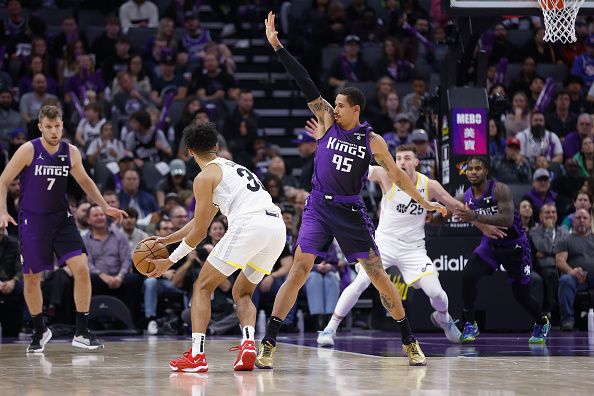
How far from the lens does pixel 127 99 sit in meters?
16.4

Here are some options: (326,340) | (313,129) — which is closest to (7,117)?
(326,340)

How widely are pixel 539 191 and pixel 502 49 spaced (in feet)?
15.3

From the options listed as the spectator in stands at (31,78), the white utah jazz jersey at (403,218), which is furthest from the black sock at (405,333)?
the spectator in stands at (31,78)

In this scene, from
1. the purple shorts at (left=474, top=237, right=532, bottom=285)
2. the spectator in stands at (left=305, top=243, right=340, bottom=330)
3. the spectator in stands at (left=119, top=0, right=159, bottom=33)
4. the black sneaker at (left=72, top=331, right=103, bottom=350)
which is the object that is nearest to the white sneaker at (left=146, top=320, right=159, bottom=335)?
the spectator in stands at (left=305, top=243, right=340, bottom=330)

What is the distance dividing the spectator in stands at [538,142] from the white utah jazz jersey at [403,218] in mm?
5503

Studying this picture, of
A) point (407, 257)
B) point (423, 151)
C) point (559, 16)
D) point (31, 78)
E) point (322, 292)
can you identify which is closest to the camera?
point (407, 257)

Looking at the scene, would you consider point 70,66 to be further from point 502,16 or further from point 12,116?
point 502,16

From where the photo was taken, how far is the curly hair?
7.80 m

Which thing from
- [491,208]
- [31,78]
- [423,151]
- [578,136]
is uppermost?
[31,78]

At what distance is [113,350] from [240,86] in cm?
940

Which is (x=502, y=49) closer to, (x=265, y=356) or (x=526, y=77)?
(x=526, y=77)

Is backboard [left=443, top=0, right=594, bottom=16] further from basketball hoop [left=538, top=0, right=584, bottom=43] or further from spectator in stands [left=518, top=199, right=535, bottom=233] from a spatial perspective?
spectator in stands [left=518, top=199, right=535, bottom=233]

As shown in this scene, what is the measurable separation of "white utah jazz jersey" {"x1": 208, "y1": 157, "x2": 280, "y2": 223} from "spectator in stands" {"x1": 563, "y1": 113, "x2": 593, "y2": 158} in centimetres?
955

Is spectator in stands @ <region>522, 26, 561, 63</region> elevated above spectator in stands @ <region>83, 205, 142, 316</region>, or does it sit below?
above
